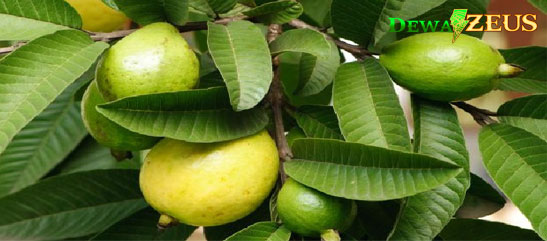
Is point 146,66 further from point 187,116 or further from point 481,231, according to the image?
point 481,231

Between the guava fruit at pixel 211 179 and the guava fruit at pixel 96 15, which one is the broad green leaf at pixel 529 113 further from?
the guava fruit at pixel 96 15

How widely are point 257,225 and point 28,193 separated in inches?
15.1

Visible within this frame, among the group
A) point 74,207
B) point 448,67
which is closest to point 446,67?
point 448,67

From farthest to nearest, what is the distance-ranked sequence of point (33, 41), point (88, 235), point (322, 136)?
point (88, 235) < point (322, 136) < point (33, 41)

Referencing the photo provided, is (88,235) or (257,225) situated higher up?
(257,225)

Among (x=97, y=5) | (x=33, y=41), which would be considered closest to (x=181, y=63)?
(x=33, y=41)

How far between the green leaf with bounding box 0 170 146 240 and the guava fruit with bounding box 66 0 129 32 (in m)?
0.19

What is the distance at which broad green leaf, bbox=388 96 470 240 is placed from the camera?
26.2 inches

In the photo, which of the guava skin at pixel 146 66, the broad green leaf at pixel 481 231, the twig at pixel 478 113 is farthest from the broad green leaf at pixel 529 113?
the guava skin at pixel 146 66

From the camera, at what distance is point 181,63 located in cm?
66

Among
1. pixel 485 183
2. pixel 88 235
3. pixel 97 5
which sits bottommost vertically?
pixel 88 235

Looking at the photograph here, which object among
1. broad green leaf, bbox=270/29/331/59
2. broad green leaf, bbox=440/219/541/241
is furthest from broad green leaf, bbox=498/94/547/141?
broad green leaf, bbox=270/29/331/59

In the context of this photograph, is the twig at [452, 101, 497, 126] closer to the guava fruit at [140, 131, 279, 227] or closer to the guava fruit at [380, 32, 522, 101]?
the guava fruit at [380, 32, 522, 101]

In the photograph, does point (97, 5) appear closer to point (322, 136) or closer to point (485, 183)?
point (322, 136)
